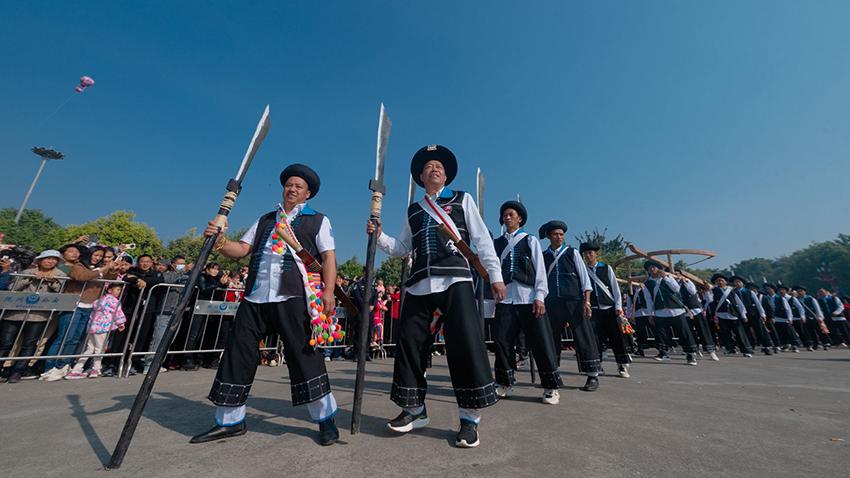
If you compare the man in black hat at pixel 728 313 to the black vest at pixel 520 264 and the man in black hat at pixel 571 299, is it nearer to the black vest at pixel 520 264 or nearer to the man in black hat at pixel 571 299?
the man in black hat at pixel 571 299

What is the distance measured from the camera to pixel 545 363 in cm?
424

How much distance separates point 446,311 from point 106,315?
21.4 feet

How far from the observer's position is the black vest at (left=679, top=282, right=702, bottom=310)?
32.1 feet

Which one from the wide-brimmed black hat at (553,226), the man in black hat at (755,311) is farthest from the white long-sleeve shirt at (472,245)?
the man in black hat at (755,311)

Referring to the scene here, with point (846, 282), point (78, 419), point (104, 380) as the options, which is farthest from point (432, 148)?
point (846, 282)

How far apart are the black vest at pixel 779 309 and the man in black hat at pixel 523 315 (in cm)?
1429

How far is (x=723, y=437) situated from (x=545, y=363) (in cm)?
168

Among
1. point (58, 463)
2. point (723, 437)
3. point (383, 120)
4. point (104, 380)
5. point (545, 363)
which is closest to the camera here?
point (58, 463)

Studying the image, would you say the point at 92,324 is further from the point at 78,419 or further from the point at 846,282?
the point at 846,282

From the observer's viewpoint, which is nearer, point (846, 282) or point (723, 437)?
point (723, 437)

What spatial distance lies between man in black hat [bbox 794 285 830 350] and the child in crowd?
2172 cm

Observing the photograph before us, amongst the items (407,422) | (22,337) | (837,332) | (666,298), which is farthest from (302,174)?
(837,332)

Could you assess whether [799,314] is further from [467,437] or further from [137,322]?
[137,322]

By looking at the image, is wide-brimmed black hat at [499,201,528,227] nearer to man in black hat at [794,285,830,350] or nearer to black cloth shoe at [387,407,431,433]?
black cloth shoe at [387,407,431,433]
